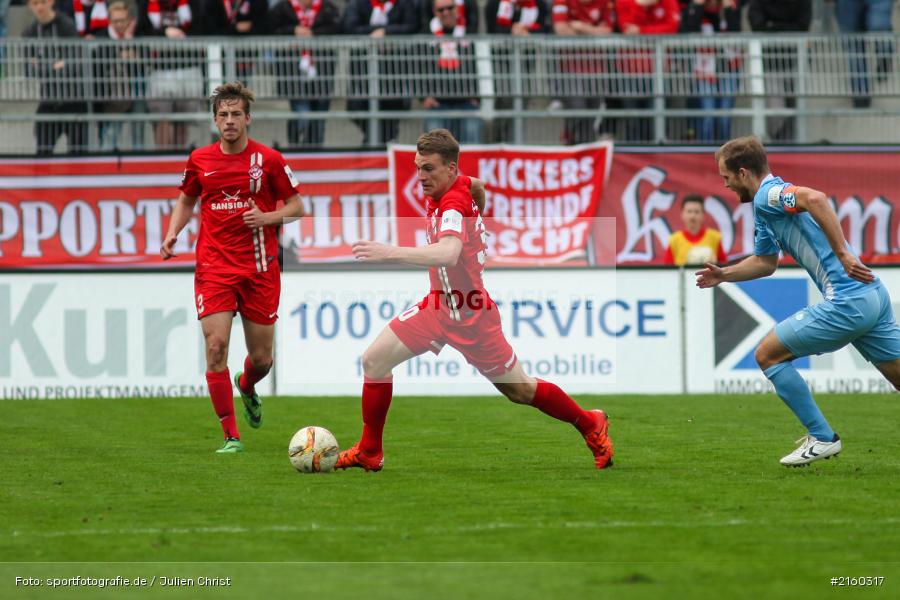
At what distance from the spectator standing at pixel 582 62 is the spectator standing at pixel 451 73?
118cm

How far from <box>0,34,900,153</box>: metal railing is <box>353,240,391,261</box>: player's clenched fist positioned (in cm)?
1018

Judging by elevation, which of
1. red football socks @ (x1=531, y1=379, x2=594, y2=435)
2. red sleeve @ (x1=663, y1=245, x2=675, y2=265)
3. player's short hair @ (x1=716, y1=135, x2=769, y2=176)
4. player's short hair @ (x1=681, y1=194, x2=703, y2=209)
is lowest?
red football socks @ (x1=531, y1=379, x2=594, y2=435)

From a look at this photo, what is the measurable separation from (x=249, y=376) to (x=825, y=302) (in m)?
4.40

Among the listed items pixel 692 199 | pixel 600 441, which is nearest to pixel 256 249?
pixel 600 441

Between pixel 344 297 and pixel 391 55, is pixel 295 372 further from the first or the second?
pixel 391 55

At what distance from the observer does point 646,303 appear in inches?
619

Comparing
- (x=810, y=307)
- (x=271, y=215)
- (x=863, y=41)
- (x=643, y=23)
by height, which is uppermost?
(x=643, y=23)

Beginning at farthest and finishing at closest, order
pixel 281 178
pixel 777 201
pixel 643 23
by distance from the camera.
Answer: pixel 643 23, pixel 281 178, pixel 777 201

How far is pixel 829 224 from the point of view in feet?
27.5

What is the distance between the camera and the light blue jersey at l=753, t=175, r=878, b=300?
8688 millimetres

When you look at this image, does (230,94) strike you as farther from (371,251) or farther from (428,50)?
(428,50)

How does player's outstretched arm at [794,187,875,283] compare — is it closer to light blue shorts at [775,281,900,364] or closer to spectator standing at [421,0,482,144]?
light blue shorts at [775,281,900,364]

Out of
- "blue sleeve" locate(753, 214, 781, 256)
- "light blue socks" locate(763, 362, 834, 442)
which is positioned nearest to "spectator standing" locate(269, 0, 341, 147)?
"blue sleeve" locate(753, 214, 781, 256)

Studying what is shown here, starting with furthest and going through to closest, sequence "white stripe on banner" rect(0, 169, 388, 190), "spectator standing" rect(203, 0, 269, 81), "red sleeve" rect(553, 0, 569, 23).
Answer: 1. "red sleeve" rect(553, 0, 569, 23)
2. "spectator standing" rect(203, 0, 269, 81)
3. "white stripe on banner" rect(0, 169, 388, 190)
